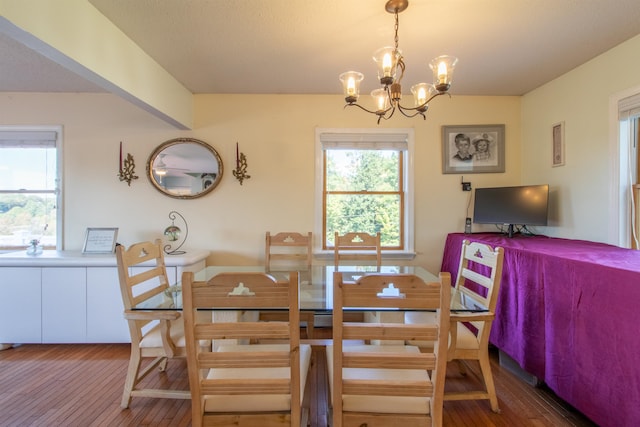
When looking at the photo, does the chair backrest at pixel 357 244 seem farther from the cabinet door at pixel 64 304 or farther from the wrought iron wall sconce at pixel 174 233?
the cabinet door at pixel 64 304

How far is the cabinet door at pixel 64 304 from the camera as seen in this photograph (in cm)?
246

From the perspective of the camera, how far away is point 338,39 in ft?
6.65

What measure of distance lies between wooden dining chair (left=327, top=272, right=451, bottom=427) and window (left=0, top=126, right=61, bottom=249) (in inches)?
132

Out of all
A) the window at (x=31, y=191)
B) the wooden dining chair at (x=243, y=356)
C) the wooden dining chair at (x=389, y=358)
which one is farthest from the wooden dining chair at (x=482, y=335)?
the window at (x=31, y=191)

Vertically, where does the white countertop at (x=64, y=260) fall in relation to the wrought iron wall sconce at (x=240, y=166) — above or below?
below

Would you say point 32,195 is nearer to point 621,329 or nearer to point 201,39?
point 201,39

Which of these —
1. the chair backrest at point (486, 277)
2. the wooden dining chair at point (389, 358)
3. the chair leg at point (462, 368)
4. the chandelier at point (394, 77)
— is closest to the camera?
the wooden dining chair at point (389, 358)

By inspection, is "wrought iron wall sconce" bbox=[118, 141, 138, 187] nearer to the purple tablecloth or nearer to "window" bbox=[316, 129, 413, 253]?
"window" bbox=[316, 129, 413, 253]

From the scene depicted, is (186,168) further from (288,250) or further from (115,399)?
(115,399)

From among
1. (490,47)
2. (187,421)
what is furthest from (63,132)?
(490,47)

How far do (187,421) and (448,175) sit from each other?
10.1ft

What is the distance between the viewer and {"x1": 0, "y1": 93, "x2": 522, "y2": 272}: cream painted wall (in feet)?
9.70

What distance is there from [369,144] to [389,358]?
7.71 ft

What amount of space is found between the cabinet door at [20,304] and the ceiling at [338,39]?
178cm
